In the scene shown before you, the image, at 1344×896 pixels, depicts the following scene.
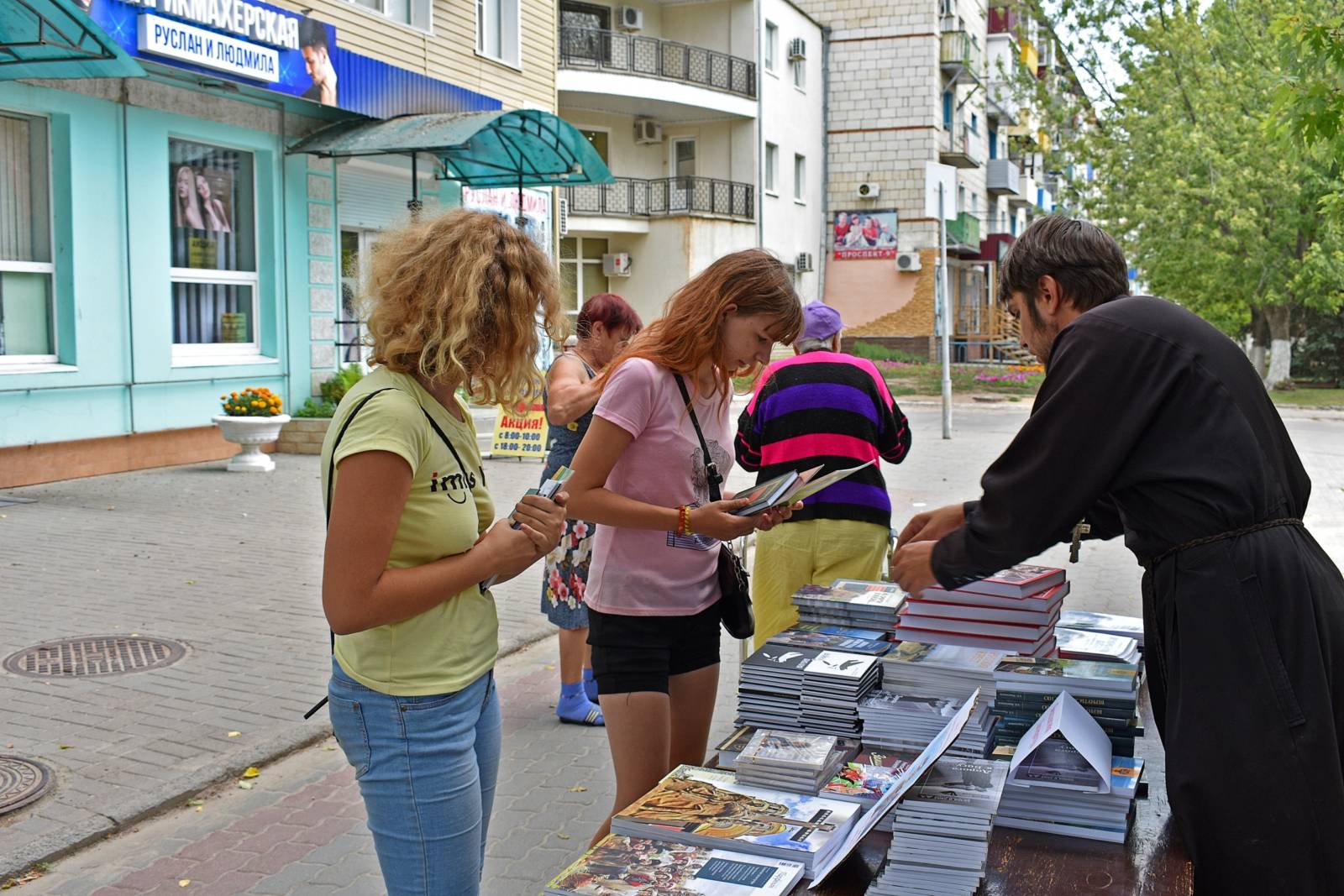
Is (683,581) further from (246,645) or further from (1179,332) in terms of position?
(246,645)

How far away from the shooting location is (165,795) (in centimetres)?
470

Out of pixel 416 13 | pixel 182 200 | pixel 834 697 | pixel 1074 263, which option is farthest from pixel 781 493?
pixel 416 13

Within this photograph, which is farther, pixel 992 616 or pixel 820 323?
pixel 820 323

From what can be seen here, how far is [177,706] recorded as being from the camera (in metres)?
5.73

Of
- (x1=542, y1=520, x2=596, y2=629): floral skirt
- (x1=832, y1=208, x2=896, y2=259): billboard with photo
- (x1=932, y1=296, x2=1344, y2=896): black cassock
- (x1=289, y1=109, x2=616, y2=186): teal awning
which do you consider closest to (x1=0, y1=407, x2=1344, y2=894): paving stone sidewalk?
(x1=542, y1=520, x2=596, y2=629): floral skirt

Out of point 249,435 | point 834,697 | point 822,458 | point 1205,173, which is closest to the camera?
point 834,697

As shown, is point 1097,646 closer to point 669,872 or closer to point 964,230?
point 669,872

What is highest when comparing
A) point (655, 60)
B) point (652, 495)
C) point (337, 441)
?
point (655, 60)

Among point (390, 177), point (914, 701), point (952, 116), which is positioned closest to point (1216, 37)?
point (952, 116)

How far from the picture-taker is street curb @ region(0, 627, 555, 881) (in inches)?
164

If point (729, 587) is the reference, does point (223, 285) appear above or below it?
above

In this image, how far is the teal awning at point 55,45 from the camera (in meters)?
9.71

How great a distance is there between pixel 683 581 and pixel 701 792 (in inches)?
37.0

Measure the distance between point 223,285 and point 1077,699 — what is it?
13.4 m
